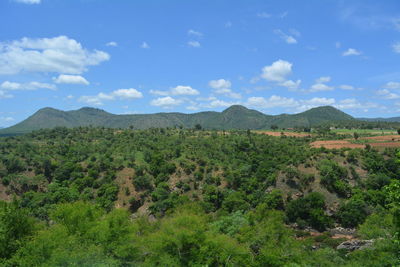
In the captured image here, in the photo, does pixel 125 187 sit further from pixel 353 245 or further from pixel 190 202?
pixel 353 245

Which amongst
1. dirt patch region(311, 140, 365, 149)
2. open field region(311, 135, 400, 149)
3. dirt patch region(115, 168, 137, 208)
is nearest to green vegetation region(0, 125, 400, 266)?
dirt patch region(115, 168, 137, 208)

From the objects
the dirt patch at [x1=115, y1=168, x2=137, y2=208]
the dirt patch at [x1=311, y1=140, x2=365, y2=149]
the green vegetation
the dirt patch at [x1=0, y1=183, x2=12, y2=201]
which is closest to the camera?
the green vegetation

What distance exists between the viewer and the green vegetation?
941 inches

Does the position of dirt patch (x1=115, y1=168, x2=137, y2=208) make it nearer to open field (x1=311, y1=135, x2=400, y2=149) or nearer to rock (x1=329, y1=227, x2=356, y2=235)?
rock (x1=329, y1=227, x2=356, y2=235)

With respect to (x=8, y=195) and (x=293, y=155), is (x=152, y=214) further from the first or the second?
(x=293, y=155)

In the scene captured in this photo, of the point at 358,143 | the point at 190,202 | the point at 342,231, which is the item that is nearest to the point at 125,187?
the point at 190,202

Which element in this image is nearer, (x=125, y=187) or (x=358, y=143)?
(x=125, y=187)

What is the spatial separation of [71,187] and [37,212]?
37.4 ft

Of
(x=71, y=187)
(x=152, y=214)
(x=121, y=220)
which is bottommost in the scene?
(x=152, y=214)

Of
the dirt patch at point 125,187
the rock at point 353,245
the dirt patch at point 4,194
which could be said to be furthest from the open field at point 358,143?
the dirt patch at point 4,194

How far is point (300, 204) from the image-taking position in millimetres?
54906

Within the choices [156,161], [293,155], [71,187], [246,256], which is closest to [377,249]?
[246,256]

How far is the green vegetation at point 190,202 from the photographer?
23.9 meters

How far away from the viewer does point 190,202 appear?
5834 centimetres
